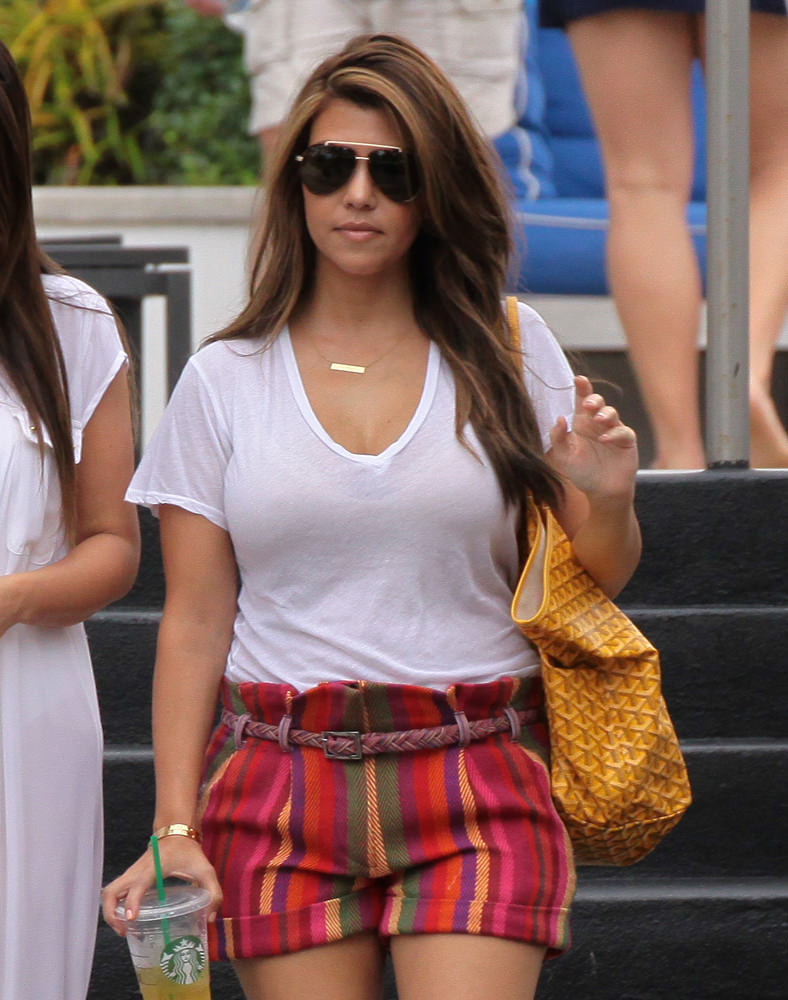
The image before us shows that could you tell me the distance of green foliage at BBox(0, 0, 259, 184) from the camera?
945 centimetres

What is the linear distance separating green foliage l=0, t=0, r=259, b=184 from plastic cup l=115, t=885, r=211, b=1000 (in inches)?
288

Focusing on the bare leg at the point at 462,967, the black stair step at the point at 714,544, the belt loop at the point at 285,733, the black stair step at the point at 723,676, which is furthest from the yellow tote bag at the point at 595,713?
the black stair step at the point at 714,544

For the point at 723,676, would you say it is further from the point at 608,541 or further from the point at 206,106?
the point at 206,106

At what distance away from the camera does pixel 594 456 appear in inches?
100

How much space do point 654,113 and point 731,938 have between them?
233cm

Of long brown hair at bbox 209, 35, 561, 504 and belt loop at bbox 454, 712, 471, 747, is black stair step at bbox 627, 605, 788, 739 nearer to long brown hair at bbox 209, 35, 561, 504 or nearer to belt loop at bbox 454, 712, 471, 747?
long brown hair at bbox 209, 35, 561, 504

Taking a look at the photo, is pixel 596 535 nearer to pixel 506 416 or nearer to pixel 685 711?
pixel 506 416

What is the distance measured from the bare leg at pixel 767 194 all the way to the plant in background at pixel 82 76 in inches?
203

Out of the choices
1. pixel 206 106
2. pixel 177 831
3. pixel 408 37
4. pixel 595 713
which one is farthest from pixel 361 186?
pixel 206 106

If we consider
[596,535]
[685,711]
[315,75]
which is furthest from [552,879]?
[685,711]

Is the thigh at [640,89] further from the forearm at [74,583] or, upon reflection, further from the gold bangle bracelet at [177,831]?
the gold bangle bracelet at [177,831]

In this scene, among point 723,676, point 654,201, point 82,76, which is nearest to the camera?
point 723,676

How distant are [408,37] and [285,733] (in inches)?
141

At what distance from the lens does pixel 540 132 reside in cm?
595
